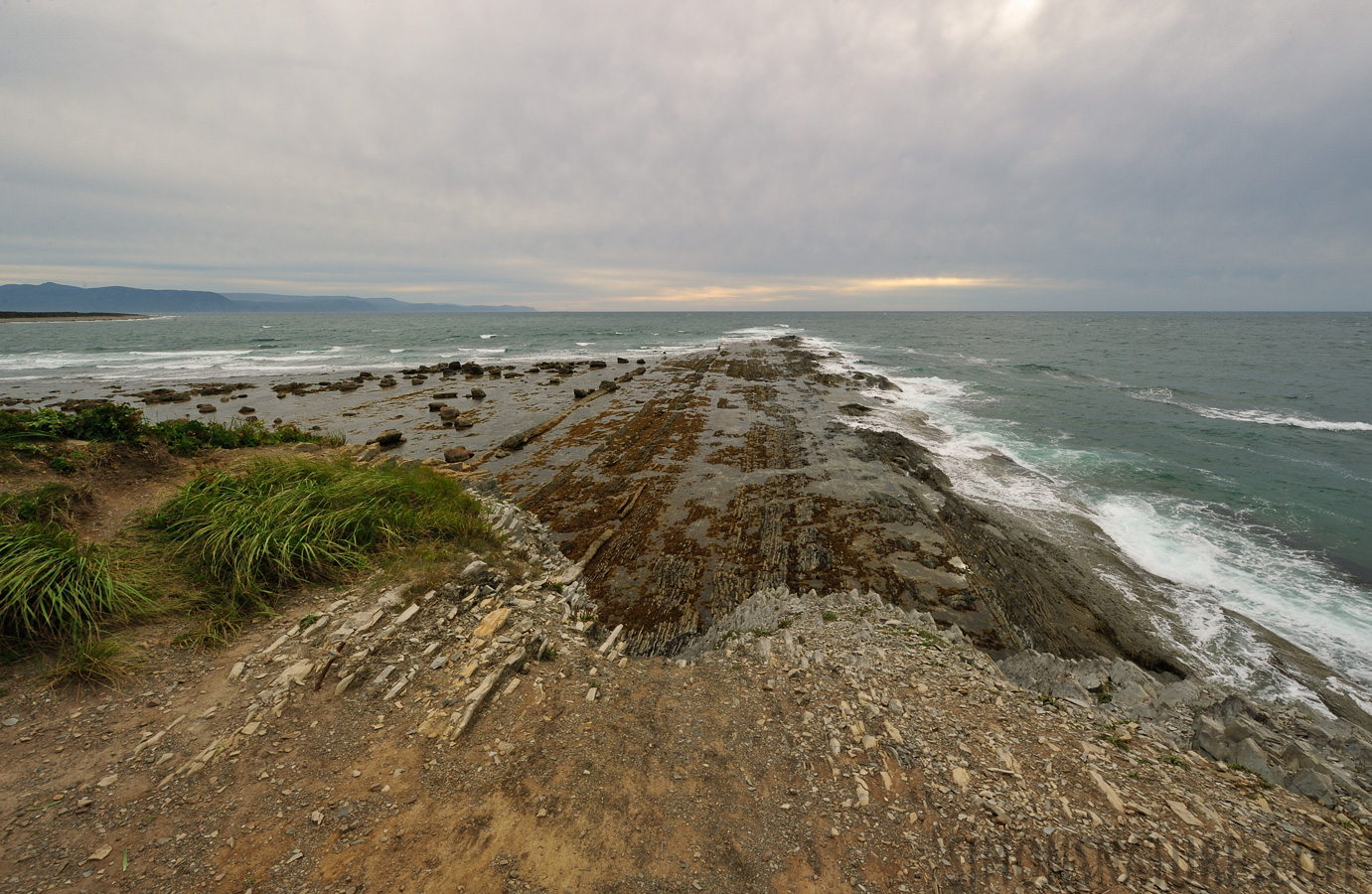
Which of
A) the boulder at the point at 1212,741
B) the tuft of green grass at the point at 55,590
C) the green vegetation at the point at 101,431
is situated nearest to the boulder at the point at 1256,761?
the boulder at the point at 1212,741

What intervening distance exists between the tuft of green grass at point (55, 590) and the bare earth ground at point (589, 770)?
17.2 inches

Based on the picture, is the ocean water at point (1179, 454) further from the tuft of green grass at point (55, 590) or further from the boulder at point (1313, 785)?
the tuft of green grass at point (55, 590)

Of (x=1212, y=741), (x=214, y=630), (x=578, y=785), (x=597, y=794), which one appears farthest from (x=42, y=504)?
(x=1212, y=741)

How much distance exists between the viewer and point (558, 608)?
314 inches

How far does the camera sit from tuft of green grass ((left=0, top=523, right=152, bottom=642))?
487 centimetres

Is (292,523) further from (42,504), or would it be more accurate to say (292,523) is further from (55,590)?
(42,504)

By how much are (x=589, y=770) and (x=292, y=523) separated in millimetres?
6027

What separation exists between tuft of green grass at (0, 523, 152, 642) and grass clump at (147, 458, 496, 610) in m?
0.90

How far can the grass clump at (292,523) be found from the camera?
661 cm

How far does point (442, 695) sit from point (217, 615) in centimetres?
308

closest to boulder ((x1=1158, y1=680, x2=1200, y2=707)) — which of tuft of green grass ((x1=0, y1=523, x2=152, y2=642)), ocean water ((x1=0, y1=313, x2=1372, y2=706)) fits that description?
ocean water ((x1=0, y1=313, x2=1372, y2=706))

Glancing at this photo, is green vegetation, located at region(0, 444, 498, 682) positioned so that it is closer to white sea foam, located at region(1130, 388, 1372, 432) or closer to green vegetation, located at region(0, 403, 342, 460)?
green vegetation, located at region(0, 403, 342, 460)

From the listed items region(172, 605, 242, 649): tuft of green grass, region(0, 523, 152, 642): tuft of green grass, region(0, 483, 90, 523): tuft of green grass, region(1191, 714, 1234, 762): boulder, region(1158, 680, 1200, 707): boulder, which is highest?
region(0, 483, 90, 523): tuft of green grass

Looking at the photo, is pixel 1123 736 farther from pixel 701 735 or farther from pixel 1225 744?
pixel 701 735
